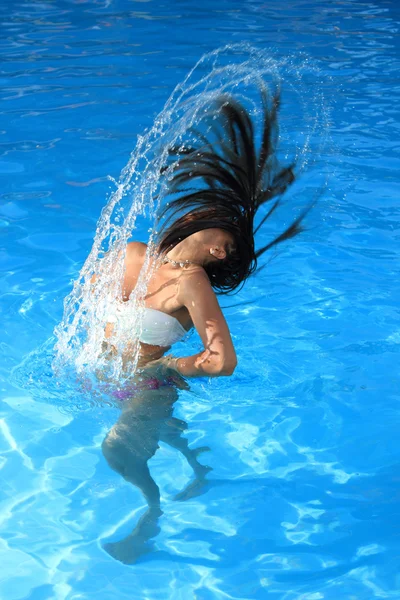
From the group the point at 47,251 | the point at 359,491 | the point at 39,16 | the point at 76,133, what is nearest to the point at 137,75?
the point at 76,133

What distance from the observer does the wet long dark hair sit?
9.77ft

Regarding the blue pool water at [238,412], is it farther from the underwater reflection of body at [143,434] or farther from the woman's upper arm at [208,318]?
the woman's upper arm at [208,318]

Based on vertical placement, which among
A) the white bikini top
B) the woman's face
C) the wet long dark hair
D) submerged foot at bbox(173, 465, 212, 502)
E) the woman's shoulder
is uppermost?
the wet long dark hair

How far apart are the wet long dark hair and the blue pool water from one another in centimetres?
91

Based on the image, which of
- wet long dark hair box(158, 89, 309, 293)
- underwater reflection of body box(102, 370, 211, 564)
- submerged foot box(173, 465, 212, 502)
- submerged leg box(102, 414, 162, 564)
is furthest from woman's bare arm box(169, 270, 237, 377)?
submerged foot box(173, 465, 212, 502)

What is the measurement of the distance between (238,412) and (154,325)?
86 cm

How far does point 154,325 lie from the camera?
3.16m

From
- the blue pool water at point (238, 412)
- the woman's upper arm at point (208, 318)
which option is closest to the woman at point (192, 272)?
the woman's upper arm at point (208, 318)

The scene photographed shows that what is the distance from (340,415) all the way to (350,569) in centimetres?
97

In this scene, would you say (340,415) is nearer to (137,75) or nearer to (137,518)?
(137,518)

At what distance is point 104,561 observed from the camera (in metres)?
2.98

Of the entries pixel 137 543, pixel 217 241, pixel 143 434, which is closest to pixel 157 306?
pixel 217 241

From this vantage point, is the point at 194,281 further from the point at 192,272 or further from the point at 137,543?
the point at 137,543

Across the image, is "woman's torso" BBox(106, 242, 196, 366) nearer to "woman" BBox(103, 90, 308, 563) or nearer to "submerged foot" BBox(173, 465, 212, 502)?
"woman" BBox(103, 90, 308, 563)
